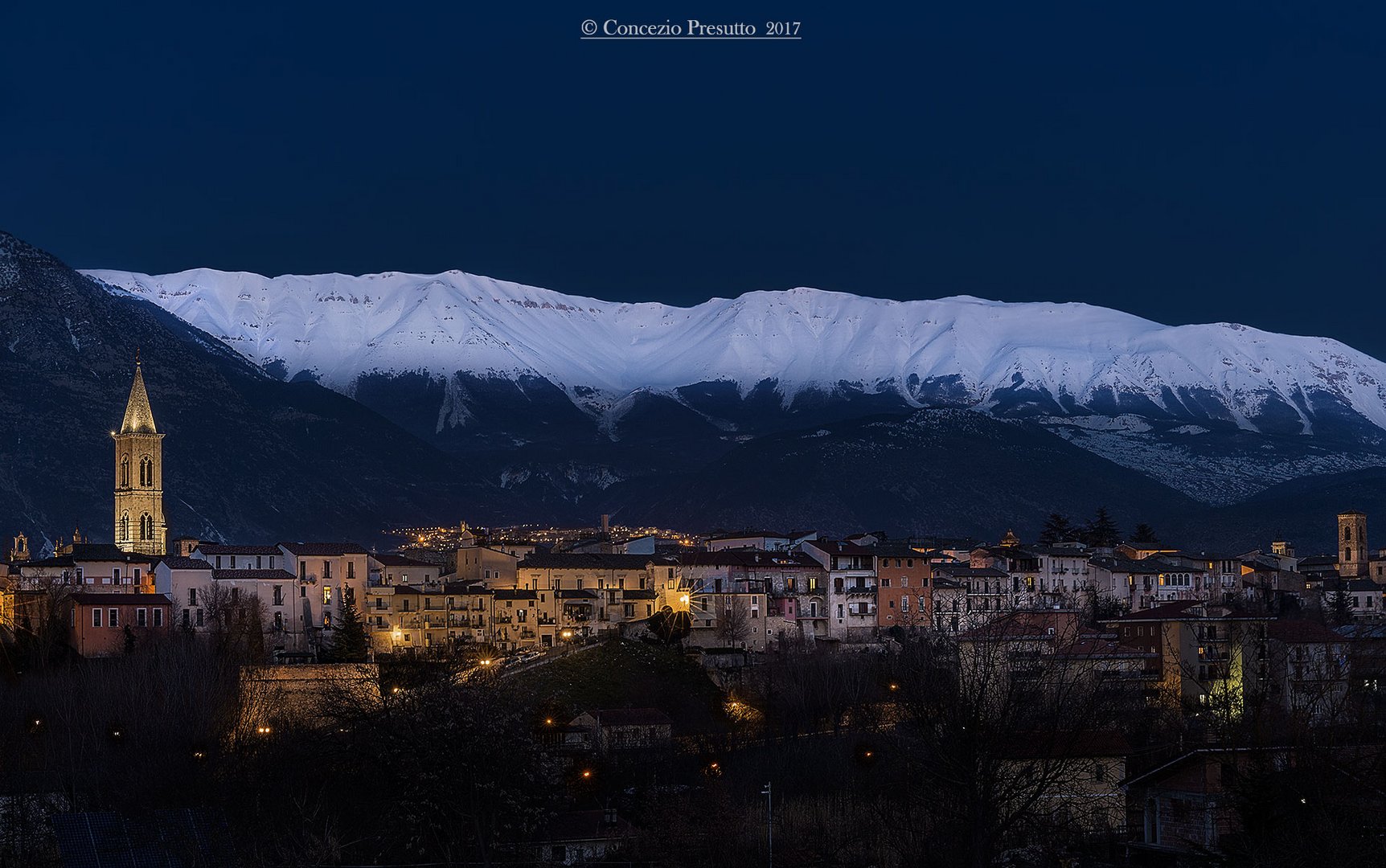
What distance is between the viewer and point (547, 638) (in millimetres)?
87188

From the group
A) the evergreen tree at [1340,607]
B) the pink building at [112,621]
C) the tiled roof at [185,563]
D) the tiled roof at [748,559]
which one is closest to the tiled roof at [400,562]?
the tiled roof at [185,563]

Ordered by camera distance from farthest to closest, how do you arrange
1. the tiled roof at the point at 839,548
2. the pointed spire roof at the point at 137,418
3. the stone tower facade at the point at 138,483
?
the pointed spire roof at the point at 137,418
the stone tower facade at the point at 138,483
the tiled roof at the point at 839,548

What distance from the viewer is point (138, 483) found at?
12738 cm

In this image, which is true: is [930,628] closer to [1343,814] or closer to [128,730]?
[128,730]

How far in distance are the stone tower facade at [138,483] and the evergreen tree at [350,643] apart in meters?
45.5

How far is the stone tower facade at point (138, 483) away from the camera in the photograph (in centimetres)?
12544

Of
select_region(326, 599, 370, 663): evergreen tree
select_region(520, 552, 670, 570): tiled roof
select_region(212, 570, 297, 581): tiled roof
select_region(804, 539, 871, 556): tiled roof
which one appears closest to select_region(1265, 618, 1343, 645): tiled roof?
select_region(804, 539, 871, 556): tiled roof

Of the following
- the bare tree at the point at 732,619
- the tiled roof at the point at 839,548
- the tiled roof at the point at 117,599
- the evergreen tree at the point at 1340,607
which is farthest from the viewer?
the evergreen tree at the point at 1340,607

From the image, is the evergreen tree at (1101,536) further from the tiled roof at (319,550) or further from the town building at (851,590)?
the tiled roof at (319,550)

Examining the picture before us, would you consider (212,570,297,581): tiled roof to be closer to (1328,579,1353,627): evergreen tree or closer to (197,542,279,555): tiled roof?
(197,542,279,555): tiled roof

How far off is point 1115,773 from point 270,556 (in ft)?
169

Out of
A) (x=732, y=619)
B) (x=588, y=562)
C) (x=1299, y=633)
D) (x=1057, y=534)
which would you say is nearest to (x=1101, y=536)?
(x=1057, y=534)

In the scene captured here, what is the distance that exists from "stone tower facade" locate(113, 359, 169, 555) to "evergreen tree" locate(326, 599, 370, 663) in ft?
149

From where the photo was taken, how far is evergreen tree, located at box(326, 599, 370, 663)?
3034 inches
